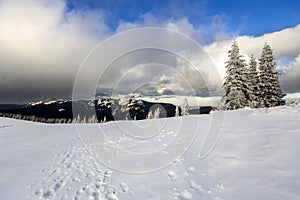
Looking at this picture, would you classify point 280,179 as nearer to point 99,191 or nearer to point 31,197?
point 99,191

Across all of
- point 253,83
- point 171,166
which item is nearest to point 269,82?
point 253,83

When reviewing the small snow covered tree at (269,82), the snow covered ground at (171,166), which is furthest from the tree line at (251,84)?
the snow covered ground at (171,166)

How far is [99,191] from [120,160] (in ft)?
9.74

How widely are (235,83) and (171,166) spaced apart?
84.1ft

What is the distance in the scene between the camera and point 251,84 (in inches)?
1309

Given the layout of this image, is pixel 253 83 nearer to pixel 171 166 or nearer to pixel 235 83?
pixel 235 83

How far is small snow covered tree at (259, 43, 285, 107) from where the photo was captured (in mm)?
32312

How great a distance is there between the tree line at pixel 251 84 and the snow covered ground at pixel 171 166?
17.7 metres

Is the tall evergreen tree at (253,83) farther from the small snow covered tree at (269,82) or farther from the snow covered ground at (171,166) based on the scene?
the snow covered ground at (171,166)

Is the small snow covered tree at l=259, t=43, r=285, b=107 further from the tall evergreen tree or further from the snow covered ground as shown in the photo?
the snow covered ground

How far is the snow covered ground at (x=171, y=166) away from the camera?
6605mm

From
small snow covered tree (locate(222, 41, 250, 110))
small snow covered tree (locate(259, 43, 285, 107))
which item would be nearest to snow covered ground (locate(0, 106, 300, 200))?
small snow covered tree (locate(222, 41, 250, 110))

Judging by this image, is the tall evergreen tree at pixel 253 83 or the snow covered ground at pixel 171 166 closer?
the snow covered ground at pixel 171 166

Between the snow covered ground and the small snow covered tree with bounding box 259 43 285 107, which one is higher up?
the small snow covered tree with bounding box 259 43 285 107
